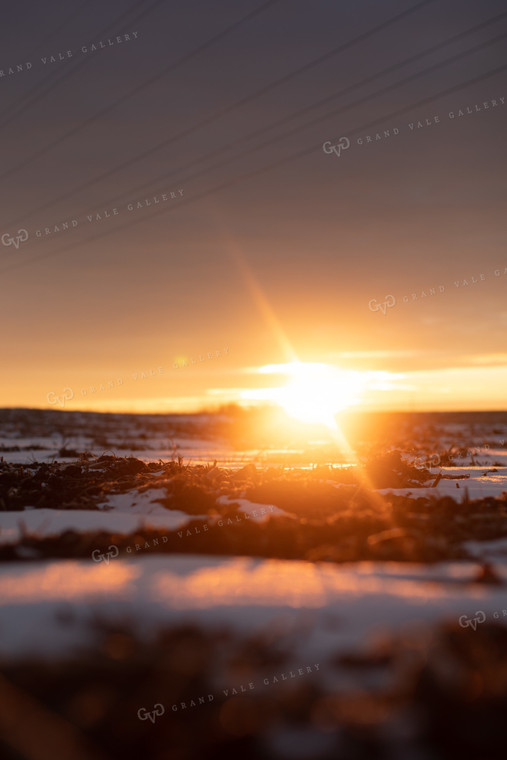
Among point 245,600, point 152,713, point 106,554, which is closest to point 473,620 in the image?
point 245,600

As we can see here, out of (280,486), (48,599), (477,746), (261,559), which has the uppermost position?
(280,486)

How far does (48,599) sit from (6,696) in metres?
0.88

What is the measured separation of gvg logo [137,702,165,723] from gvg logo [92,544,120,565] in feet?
5.93

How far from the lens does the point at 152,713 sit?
7.54 ft

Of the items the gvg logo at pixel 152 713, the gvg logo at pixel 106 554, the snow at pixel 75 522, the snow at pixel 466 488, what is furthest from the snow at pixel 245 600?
the snow at pixel 466 488

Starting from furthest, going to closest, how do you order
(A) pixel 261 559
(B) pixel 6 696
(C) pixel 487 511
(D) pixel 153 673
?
(C) pixel 487 511, (A) pixel 261 559, (D) pixel 153 673, (B) pixel 6 696

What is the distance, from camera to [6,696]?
237 centimetres

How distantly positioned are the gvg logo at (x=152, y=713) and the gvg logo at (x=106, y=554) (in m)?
1.81

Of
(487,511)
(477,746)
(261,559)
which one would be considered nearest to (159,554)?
(261,559)

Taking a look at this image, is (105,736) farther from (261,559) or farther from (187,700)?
(261,559)

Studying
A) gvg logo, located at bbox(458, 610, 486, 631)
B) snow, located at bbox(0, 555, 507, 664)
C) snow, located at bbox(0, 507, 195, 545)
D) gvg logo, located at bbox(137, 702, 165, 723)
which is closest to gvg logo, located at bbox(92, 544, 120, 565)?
snow, located at bbox(0, 555, 507, 664)

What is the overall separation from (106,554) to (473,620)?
8.52 ft

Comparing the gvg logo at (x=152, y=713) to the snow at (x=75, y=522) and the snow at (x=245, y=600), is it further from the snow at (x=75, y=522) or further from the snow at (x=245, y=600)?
the snow at (x=75, y=522)

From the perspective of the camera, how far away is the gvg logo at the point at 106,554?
4141 mm
